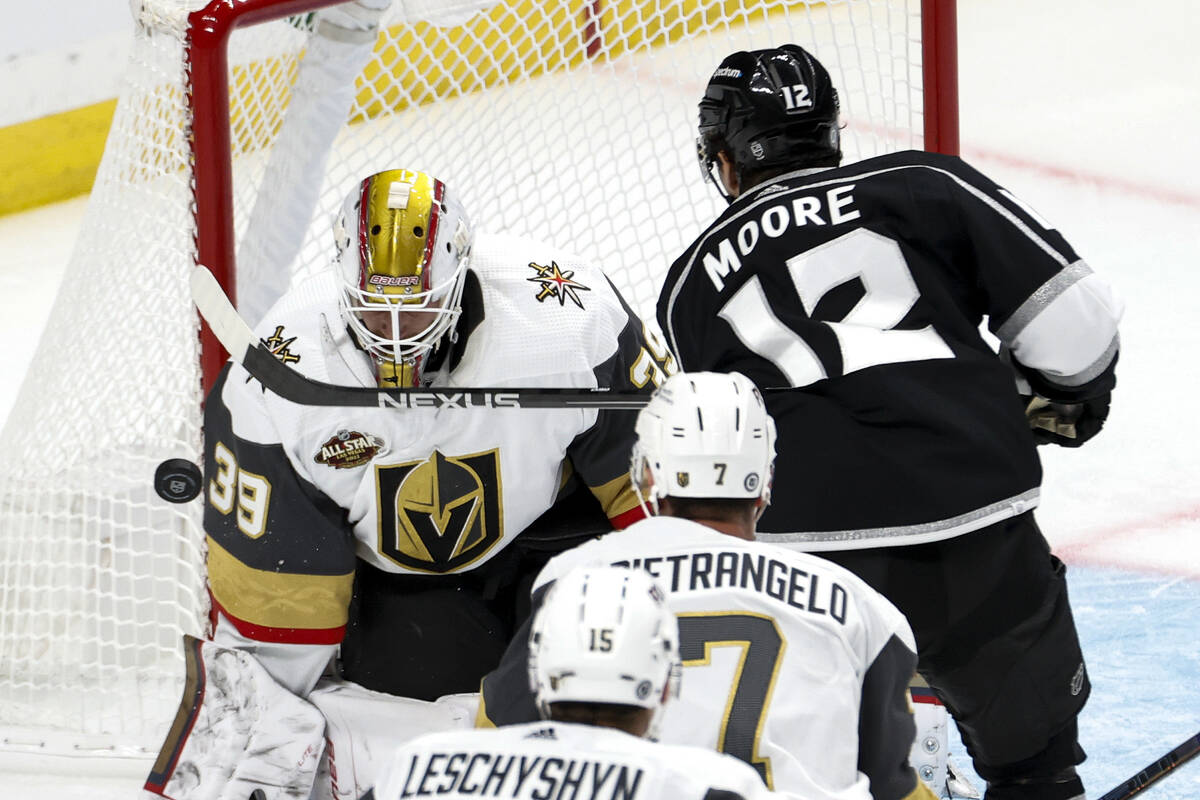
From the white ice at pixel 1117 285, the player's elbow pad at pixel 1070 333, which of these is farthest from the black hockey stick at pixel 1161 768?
the player's elbow pad at pixel 1070 333

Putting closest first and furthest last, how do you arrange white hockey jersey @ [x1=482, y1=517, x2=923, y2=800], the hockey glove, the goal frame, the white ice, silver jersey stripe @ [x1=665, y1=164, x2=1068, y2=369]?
white hockey jersey @ [x1=482, y1=517, x2=923, y2=800] < silver jersey stripe @ [x1=665, y1=164, x2=1068, y2=369] < the hockey glove < the goal frame < the white ice

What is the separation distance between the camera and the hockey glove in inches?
86.4

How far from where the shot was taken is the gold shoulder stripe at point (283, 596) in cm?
212

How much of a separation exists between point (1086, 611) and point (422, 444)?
159 cm

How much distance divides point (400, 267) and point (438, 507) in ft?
1.12

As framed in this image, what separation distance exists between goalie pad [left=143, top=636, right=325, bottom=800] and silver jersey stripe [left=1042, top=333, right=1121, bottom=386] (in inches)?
39.4

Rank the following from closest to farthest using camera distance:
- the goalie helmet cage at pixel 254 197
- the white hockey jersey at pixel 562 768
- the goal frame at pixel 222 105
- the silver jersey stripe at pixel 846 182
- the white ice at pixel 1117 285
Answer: the white hockey jersey at pixel 562 768 < the silver jersey stripe at pixel 846 182 < the goal frame at pixel 222 105 < the goalie helmet cage at pixel 254 197 < the white ice at pixel 1117 285

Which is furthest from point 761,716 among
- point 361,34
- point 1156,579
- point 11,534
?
point 1156,579

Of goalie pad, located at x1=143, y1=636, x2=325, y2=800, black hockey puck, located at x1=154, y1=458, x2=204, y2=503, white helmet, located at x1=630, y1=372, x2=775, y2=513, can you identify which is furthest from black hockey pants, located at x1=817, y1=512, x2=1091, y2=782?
black hockey puck, located at x1=154, y1=458, x2=204, y2=503

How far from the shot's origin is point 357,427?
6.83 feet

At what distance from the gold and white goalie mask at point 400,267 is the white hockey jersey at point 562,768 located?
2.48 ft

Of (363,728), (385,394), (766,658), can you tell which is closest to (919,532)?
(766,658)

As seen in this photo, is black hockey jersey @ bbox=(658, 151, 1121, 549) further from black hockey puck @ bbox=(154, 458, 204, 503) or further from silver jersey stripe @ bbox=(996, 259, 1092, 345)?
black hockey puck @ bbox=(154, 458, 204, 503)

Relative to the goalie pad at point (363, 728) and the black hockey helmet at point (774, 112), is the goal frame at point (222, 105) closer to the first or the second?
the black hockey helmet at point (774, 112)
